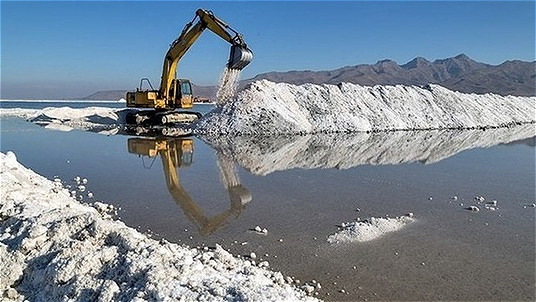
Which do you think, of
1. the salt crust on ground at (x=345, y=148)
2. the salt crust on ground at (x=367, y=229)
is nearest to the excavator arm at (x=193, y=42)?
the salt crust on ground at (x=345, y=148)

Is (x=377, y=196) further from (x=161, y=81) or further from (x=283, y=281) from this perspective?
(x=161, y=81)

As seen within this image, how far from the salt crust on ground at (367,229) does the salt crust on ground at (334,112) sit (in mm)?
13399

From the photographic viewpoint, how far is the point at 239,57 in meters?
17.3

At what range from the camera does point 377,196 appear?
9.07 metres

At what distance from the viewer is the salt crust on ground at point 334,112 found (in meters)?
21.1

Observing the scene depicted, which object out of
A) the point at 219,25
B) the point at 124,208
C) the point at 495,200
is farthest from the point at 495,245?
the point at 219,25

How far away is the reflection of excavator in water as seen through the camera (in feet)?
24.6

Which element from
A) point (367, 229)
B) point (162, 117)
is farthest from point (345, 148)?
point (162, 117)

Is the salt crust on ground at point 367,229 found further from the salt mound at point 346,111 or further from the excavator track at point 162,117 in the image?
the excavator track at point 162,117

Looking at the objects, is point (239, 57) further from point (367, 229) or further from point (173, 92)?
point (367, 229)

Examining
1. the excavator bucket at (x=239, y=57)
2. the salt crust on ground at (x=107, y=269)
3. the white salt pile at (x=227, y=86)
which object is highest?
the excavator bucket at (x=239, y=57)

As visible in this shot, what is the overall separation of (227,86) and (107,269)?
15996mm

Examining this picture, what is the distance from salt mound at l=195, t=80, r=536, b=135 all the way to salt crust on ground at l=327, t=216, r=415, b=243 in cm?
1340

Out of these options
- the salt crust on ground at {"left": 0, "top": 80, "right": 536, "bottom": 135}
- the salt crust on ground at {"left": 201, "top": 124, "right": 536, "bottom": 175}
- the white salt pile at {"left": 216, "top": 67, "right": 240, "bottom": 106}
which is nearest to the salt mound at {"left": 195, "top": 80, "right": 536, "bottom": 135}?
the salt crust on ground at {"left": 0, "top": 80, "right": 536, "bottom": 135}
